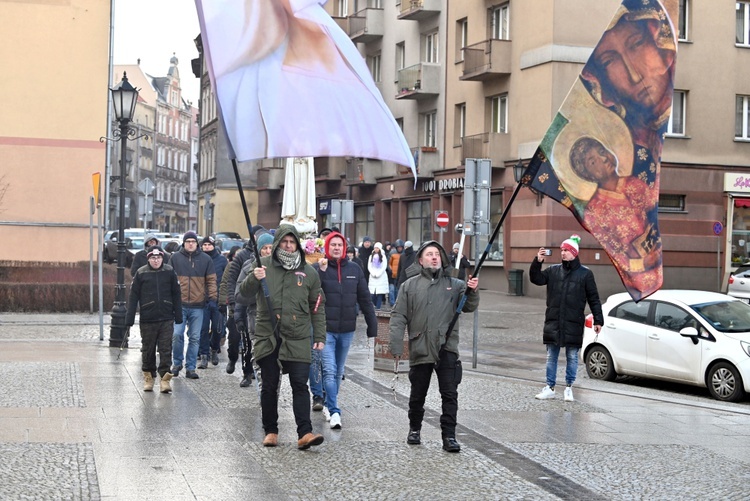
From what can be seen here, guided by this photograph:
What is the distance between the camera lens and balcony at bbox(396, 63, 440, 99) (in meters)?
45.6

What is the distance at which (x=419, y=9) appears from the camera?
45469 millimetres

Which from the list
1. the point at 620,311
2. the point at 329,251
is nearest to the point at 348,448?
the point at 329,251

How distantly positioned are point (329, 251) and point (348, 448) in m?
2.33

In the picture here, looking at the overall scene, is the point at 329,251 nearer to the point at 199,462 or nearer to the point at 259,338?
the point at 259,338

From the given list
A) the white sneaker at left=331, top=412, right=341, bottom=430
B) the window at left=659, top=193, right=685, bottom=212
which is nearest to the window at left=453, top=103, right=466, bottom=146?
the window at left=659, top=193, right=685, bottom=212

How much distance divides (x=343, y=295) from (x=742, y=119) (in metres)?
31.5

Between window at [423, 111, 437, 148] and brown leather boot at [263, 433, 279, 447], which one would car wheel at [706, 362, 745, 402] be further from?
window at [423, 111, 437, 148]

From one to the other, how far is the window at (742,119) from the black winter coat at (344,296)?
102 ft

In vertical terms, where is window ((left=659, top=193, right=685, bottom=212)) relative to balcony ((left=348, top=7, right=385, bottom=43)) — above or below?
below

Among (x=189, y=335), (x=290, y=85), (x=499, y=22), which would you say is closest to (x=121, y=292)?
(x=189, y=335)

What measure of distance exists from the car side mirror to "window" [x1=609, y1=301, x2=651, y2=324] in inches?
34.0

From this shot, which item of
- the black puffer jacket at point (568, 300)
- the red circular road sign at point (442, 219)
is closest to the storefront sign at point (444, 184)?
the red circular road sign at point (442, 219)

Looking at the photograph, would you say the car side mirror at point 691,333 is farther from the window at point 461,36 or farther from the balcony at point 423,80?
the balcony at point 423,80

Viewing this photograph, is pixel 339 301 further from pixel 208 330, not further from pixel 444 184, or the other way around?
pixel 444 184
